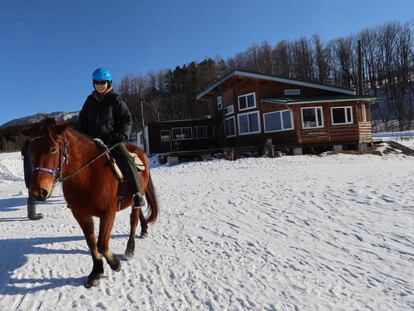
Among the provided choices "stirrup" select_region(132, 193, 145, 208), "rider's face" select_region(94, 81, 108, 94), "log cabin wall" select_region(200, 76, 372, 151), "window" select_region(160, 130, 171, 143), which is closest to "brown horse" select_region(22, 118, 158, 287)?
"stirrup" select_region(132, 193, 145, 208)

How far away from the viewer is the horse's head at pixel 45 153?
3053 millimetres

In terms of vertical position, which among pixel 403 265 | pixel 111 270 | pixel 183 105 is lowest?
pixel 403 265

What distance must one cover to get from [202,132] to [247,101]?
6.71m

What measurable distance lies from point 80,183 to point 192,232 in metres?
2.79

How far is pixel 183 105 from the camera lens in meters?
61.6

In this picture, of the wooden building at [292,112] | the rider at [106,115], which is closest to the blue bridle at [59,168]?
the rider at [106,115]

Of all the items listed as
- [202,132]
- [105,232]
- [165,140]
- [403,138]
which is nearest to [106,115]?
[105,232]

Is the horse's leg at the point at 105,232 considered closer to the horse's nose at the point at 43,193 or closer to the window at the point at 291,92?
the horse's nose at the point at 43,193

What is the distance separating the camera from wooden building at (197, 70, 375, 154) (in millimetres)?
22328

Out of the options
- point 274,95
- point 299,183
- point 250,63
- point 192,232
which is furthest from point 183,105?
point 192,232

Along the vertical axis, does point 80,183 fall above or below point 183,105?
below

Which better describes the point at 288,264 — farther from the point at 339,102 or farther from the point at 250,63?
the point at 250,63

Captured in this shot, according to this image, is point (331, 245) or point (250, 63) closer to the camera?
point (331, 245)

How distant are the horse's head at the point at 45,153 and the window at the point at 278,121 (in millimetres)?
20621
